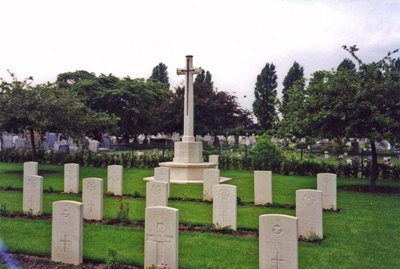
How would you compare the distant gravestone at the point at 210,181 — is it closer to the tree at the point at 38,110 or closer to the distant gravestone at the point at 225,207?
the distant gravestone at the point at 225,207

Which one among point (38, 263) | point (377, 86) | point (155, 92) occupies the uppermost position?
point (155, 92)

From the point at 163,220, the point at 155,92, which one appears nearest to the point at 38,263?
the point at 163,220

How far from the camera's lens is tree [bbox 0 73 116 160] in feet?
56.7

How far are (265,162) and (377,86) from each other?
27.2 feet

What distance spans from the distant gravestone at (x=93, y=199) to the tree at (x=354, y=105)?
26.7 feet

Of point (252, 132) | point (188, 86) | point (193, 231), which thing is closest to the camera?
point (193, 231)

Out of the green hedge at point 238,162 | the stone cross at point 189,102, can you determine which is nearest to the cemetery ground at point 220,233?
the stone cross at point 189,102

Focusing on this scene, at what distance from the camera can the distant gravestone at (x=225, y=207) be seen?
336 inches

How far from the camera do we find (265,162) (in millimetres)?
21109

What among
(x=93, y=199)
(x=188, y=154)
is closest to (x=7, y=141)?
(x=188, y=154)

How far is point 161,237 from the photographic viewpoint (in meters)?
5.84

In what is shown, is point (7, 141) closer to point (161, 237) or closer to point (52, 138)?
point (52, 138)

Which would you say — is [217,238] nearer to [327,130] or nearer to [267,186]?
[267,186]

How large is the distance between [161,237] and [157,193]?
4.01 meters
